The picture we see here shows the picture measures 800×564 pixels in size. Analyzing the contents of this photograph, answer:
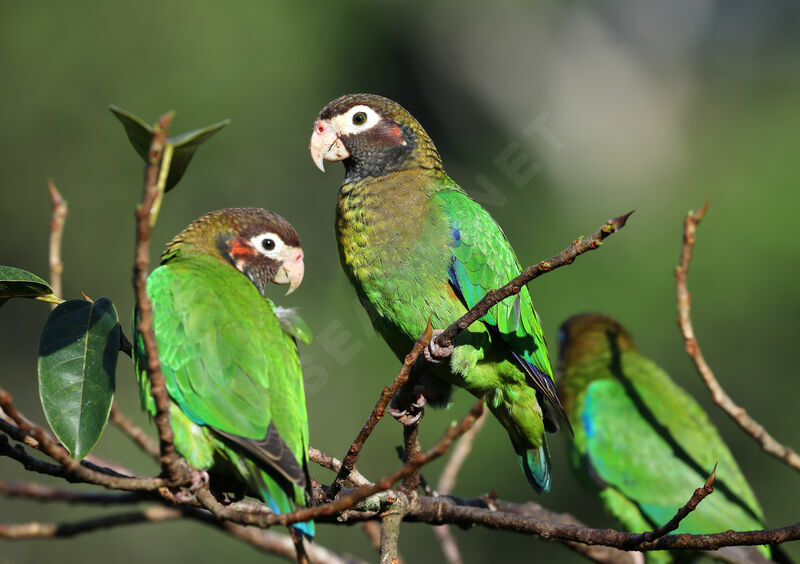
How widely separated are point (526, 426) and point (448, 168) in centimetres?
911

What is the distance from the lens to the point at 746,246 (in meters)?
8.97

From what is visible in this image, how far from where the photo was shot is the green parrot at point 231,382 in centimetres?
215

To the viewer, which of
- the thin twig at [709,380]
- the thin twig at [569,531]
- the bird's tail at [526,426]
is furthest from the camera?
the bird's tail at [526,426]

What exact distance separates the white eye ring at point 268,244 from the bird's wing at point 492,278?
697 mm

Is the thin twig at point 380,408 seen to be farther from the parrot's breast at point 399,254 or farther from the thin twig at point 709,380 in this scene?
the thin twig at point 709,380

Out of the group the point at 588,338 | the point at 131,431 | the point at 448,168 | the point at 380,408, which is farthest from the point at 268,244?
the point at 448,168

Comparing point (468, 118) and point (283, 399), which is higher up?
point (468, 118)

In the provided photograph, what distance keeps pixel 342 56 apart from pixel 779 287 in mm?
7839

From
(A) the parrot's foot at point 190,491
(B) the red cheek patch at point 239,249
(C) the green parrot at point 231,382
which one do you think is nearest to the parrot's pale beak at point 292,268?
(B) the red cheek patch at point 239,249

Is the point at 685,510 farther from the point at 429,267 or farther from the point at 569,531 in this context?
the point at 429,267

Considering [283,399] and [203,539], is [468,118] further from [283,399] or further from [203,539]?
[283,399]

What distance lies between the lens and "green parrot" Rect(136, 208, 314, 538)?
2.15m

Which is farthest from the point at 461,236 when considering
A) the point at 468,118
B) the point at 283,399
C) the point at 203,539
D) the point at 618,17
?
the point at 618,17

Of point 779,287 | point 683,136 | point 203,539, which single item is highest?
point 683,136
